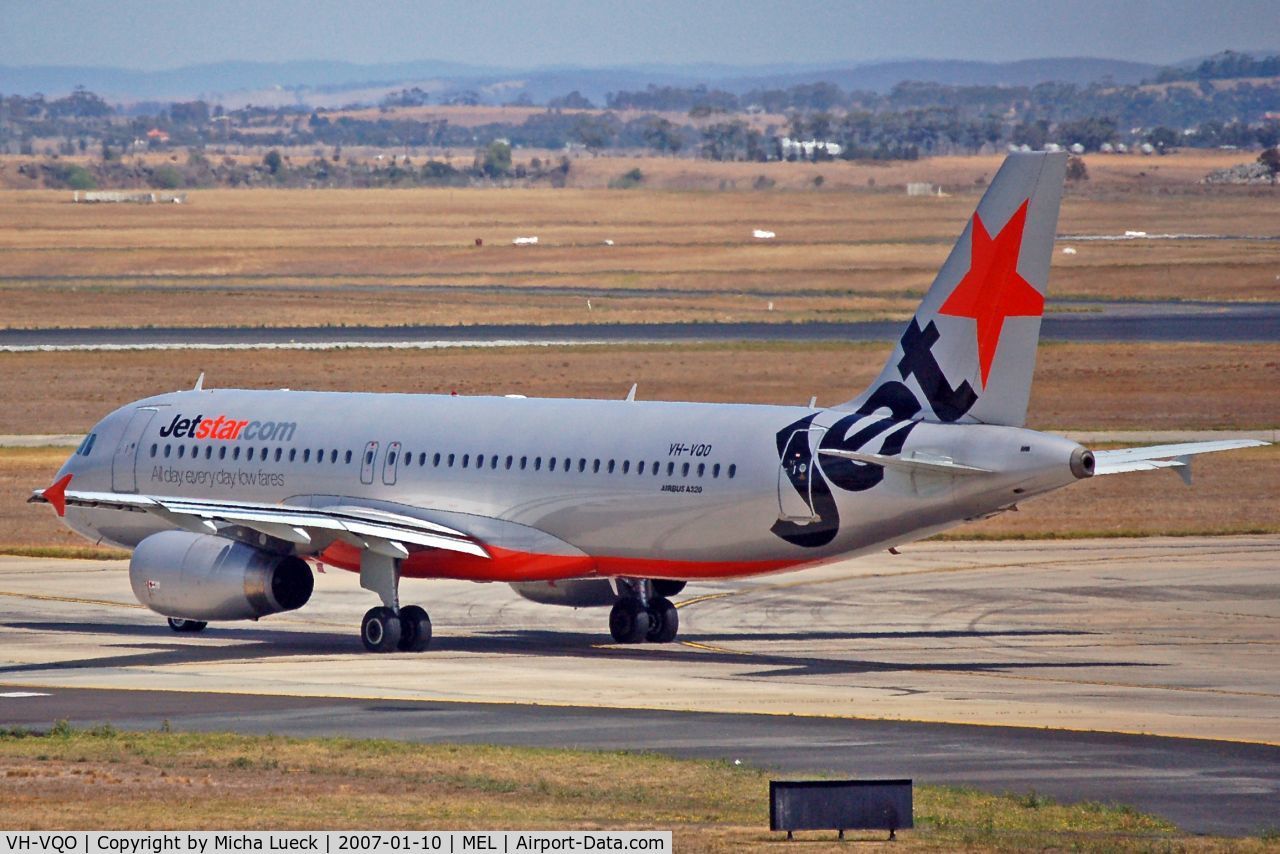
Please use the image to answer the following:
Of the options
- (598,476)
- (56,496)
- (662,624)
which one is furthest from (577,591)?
(56,496)

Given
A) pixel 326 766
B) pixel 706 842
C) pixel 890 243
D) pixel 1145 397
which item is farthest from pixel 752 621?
pixel 890 243

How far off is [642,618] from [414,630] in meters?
4.60

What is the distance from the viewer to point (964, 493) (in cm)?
3722

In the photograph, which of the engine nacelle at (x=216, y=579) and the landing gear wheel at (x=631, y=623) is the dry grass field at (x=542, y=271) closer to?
the landing gear wheel at (x=631, y=623)

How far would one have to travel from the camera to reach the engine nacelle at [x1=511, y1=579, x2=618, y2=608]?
144ft

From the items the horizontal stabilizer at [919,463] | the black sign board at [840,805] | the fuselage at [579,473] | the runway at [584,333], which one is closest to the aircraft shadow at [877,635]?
the fuselage at [579,473]

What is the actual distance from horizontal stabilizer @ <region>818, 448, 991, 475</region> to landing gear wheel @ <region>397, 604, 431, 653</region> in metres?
9.12

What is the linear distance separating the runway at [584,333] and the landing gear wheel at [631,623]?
5925 centimetres

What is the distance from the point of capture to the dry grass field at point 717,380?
69625 mm

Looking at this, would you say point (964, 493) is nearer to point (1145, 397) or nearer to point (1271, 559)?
point (1271, 559)

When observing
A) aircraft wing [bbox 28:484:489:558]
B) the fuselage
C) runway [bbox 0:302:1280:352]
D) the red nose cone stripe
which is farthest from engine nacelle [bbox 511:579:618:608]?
runway [bbox 0:302:1280:352]

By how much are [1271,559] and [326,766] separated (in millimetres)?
31281

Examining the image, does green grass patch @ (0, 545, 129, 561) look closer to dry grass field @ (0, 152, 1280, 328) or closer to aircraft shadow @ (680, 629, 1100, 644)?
aircraft shadow @ (680, 629, 1100, 644)
